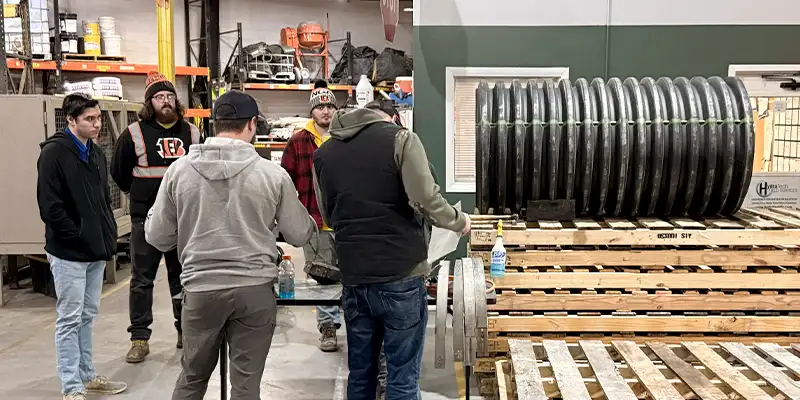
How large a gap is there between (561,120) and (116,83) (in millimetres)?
8432

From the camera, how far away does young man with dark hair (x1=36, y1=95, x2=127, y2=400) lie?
4301mm

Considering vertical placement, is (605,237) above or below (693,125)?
below

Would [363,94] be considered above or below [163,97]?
above

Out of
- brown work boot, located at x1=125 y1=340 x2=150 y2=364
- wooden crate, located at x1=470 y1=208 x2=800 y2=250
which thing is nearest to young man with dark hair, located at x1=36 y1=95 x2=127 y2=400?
brown work boot, located at x1=125 y1=340 x2=150 y2=364

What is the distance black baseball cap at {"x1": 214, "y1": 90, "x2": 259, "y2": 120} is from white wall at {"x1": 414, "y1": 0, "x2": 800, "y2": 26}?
4.50m

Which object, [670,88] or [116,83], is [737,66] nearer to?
[670,88]

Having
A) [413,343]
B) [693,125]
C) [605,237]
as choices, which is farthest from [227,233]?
[693,125]

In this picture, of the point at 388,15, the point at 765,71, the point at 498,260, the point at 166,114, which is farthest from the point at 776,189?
the point at 166,114

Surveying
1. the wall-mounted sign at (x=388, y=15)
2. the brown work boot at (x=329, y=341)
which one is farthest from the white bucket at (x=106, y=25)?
the brown work boot at (x=329, y=341)

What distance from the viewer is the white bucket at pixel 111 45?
11.6 meters

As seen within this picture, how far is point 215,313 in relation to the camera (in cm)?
321

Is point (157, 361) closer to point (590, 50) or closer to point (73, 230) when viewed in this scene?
point (73, 230)

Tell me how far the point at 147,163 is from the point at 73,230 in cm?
111

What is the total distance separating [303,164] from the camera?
210 inches
